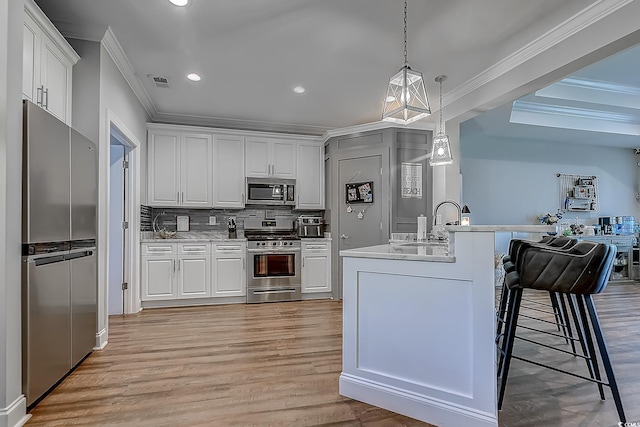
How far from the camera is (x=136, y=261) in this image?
4141mm

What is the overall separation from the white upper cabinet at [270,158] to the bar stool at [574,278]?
12.4 ft

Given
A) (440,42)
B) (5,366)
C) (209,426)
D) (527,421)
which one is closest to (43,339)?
(5,366)

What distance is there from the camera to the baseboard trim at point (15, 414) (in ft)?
5.56

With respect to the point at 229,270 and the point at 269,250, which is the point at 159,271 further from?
the point at 269,250

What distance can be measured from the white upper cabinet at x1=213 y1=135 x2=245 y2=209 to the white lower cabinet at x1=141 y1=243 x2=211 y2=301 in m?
0.78

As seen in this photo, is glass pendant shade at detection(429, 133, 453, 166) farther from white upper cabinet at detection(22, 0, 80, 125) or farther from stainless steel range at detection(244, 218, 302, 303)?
white upper cabinet at detection(22, 0, 80, 125)

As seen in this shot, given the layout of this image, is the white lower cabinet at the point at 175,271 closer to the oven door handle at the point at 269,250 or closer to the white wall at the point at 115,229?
the white wall at the point at 115,229

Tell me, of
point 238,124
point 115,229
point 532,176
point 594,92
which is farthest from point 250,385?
point 532,176

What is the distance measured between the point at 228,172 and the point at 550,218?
5945mm

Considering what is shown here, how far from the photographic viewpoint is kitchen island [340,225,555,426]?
5.46 ft

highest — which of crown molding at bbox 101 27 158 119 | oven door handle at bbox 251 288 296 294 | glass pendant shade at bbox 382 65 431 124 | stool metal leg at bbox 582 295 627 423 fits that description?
crown molding at bbox 101 27 158 119

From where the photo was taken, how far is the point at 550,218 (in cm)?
631

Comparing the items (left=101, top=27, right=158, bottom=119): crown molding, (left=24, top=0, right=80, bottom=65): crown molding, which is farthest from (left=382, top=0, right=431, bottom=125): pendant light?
(left=101, top=27, right=158, bottom=119): crown molding

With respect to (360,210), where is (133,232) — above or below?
below
